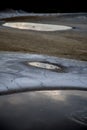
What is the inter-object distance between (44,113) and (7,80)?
1294 mm

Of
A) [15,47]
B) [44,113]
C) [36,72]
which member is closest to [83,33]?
[15,47]

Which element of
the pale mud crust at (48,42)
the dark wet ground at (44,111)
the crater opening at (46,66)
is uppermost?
the dark wet ground at (44,111)

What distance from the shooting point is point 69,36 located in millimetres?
11258

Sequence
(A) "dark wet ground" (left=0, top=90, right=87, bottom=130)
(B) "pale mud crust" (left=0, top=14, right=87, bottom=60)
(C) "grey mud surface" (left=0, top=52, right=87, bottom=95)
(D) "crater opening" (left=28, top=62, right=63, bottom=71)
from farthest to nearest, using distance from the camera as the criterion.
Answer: (B) "pale mud crust" (left=0, top=14, right=87, bottom=60) → (D) "crater opening" (left=28, top=62, right=63, bottom=71) → (C) "grey mud surface" (left=0, top=52, right=87, bottom=95) → (A) "dark wet ground" (left=0, top=90, right=87, bottom=130)

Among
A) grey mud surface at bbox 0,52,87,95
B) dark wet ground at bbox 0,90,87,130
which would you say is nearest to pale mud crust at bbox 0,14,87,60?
grey mud surface at bbox 0,52,87,95

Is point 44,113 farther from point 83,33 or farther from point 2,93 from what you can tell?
point 83,33

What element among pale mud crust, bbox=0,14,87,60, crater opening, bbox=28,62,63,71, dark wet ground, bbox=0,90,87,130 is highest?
dark wet ground, bbox=0,90,87,130

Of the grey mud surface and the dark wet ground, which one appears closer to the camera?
the dark wet ground

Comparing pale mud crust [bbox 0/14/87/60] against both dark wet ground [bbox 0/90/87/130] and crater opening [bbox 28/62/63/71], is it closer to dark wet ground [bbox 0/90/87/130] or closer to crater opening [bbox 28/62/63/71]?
crater opening [bbox 28/62/63/71]

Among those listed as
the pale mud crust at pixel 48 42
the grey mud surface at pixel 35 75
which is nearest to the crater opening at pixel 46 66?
the grey mud surface at pixel 35 75

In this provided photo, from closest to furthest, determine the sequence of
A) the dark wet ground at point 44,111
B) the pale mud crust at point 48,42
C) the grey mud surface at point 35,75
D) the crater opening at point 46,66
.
→ the dark wet ground at point 44,111 → the grey mud surface at point 35,75 → the crater opening at point 46,66 → the pale mud crust at point 48,42

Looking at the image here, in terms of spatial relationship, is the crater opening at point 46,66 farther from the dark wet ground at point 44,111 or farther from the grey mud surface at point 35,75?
the dark wet ground at point 44,111

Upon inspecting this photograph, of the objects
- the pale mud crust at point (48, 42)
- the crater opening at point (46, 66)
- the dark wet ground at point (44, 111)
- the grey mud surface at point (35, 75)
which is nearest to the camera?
the dark wet ground at point (44, 111)

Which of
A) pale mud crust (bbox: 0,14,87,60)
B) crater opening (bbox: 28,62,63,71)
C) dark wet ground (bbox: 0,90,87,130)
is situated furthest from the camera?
pale mud crust (bbox: 0,14,87,60)
